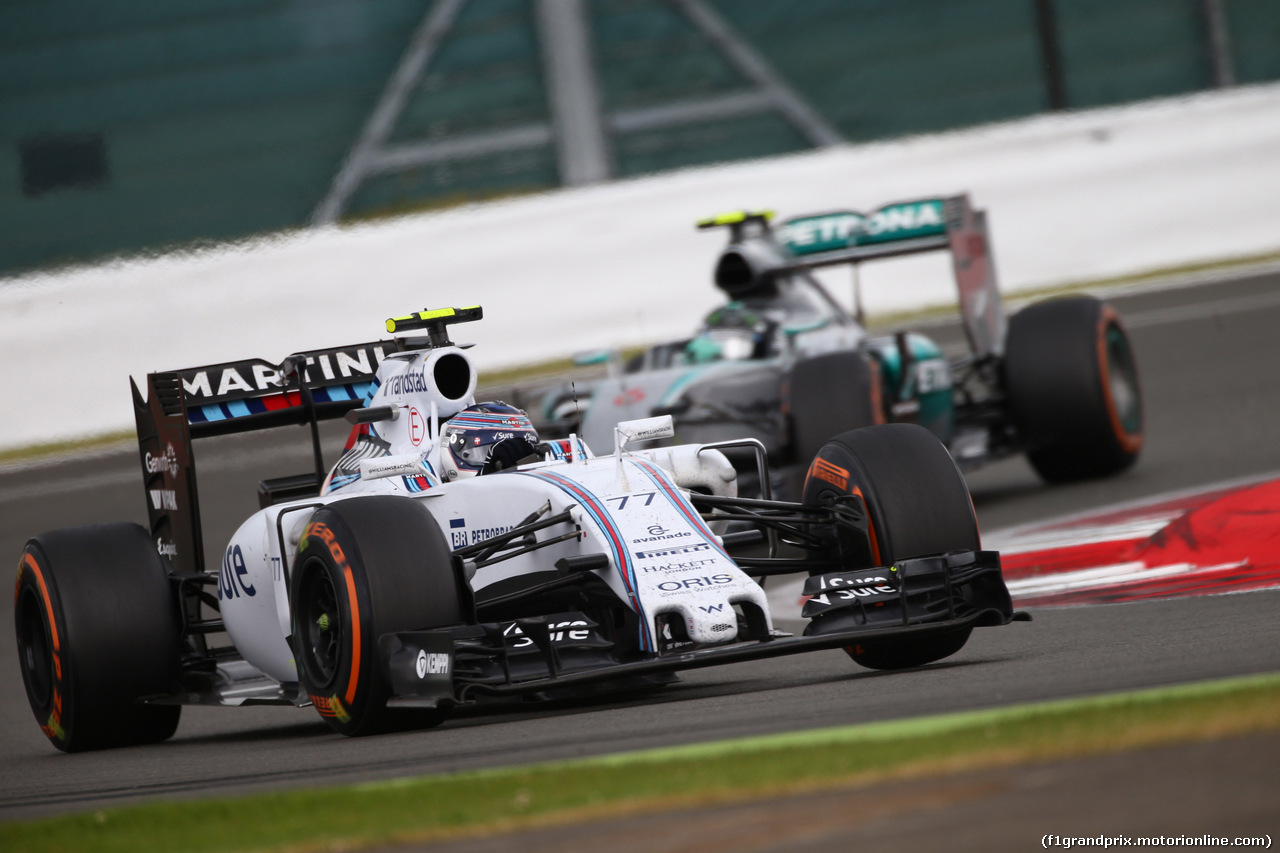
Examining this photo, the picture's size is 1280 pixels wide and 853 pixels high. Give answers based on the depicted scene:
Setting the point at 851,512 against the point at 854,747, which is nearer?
the point at 854,747

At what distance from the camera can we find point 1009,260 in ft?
60.8

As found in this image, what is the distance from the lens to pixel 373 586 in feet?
22.6

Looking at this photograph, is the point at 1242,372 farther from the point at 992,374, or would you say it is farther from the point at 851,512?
the point at 851,512

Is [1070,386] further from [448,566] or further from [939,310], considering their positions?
[448,566]

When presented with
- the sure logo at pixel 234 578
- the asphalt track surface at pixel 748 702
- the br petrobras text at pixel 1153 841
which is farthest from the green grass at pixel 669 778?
the sure logo at pixel 234 578

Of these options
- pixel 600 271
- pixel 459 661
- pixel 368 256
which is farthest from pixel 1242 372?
pixel 459 661

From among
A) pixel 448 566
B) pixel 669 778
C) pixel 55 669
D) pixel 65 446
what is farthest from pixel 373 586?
pixel 65 446

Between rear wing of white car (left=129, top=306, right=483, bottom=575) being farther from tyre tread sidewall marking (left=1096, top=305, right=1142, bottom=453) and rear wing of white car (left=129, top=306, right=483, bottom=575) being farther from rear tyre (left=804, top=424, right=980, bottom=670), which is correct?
tyre tread sidewall marking (left=1096, top=305, right=1142, bottom=453)

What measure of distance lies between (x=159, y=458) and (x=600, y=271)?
30.8 feet

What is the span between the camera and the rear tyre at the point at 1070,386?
13172mm

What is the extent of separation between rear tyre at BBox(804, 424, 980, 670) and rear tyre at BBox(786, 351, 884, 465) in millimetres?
3808

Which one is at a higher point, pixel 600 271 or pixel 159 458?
pixel 600 271

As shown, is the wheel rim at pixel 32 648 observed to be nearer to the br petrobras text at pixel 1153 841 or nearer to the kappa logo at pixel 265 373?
the kappa logo at pixel 265 373

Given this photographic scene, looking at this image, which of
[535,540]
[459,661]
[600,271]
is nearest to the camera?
[459,661]
